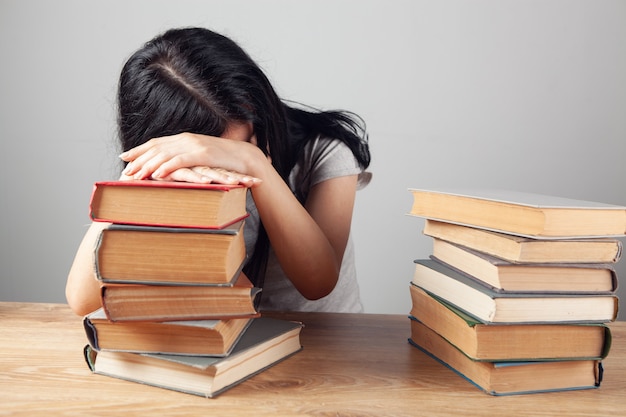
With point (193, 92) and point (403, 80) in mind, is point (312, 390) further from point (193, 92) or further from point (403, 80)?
point (403, 80)

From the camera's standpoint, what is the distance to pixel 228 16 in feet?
8.84

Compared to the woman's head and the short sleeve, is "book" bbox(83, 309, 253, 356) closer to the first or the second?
the woman's head

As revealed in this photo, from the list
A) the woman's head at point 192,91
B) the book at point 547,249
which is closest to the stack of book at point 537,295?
the book at point 547,249

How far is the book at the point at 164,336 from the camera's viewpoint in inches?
28.8

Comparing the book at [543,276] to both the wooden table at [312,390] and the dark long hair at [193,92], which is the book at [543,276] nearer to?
the wooden table at [312,390]

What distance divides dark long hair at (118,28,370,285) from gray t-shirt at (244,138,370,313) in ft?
0.47

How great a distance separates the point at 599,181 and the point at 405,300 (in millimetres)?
993

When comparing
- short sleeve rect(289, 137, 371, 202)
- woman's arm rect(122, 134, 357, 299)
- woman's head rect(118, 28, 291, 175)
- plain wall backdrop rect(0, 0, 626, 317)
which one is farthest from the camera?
plain wall backdrop rect(0, 0, 626, 317)

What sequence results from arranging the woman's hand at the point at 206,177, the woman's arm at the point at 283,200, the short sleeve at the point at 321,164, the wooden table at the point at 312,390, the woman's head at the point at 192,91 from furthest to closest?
1. the short sleeve at the point at 321,164
2. the woman's head at the point at 192,91
3. the woman's arm at the point at 283,200
4. the woman's hand at the point at 206,177
5. the wooden table at the point at 312,390

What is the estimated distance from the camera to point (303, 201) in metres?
1.56

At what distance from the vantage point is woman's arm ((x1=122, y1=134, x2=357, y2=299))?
0.96m

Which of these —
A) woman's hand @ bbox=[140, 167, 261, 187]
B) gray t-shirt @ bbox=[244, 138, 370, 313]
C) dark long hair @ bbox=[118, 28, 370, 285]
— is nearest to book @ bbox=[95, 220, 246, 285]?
woman's hand @ bbox=[140, 167, 261, 187]

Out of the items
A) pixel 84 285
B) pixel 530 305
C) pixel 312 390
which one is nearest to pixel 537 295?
pixel 530 305

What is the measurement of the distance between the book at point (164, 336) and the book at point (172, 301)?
1cm
